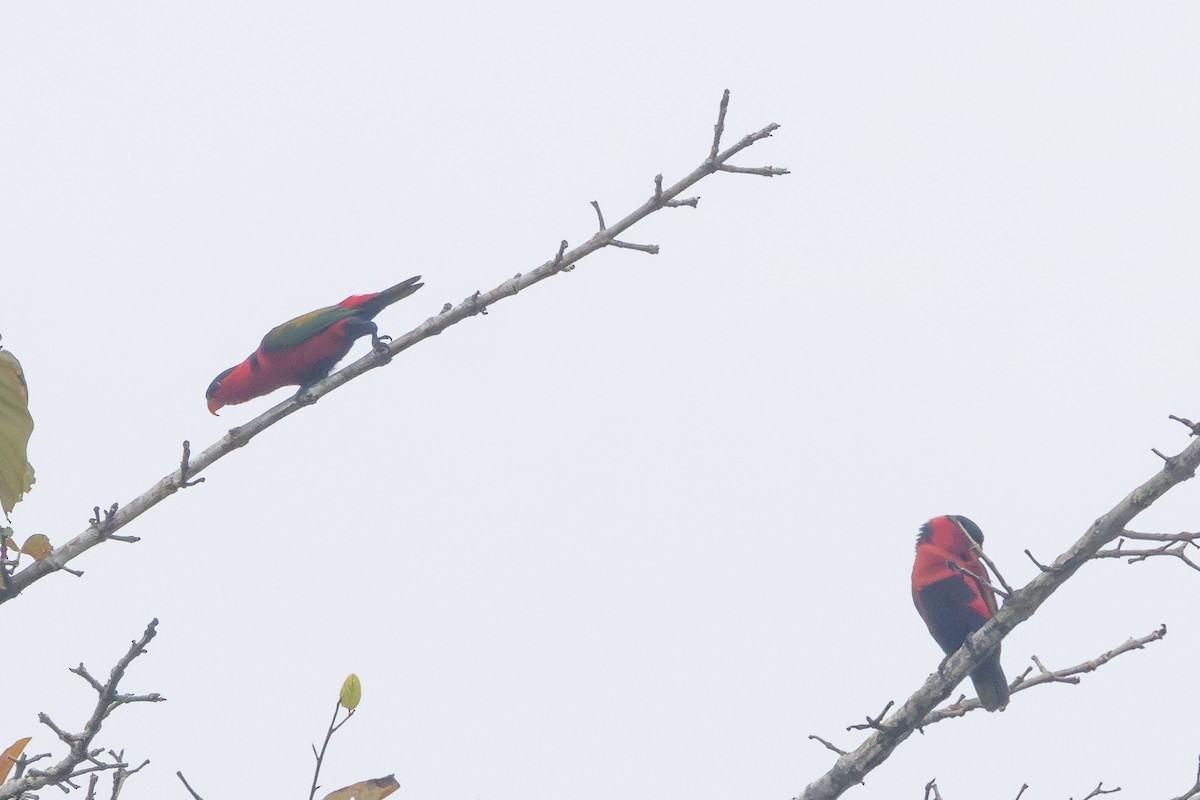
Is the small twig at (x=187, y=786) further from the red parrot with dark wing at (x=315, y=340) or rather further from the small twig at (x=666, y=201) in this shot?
the red parrot with dark wing at (x=315, y=340)

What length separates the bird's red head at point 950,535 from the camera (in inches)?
288

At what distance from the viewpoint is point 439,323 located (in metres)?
4.50

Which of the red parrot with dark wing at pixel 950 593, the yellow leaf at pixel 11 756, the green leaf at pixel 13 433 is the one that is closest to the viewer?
the green leaf at pixel 13 433

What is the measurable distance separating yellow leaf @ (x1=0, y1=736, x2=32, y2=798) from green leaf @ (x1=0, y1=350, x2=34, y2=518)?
2.45 ft

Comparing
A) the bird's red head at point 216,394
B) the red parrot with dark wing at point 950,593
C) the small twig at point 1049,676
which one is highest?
the bird's red head at point 216,394

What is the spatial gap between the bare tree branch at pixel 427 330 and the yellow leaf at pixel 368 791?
3.93 ft

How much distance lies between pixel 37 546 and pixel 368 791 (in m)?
1.26

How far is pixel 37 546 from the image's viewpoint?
3.47 metres

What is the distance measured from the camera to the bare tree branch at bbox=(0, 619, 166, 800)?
3.08 m

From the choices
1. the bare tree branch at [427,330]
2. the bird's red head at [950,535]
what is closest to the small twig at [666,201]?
the bare tree branch at [427,330]

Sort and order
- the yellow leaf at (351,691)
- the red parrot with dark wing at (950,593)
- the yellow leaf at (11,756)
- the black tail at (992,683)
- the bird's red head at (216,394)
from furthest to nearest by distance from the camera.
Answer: the bird's red head at (216,394) → the red parrot with dark wing at (950,593) → the black tail at (992,683) → the yellow leaf at (351,691) → the yellow leaf at (11,756)

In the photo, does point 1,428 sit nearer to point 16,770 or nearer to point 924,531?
point 16,770

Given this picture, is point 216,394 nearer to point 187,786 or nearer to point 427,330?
point 427,330

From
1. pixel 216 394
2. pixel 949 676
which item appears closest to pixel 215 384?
pixel 216 394
